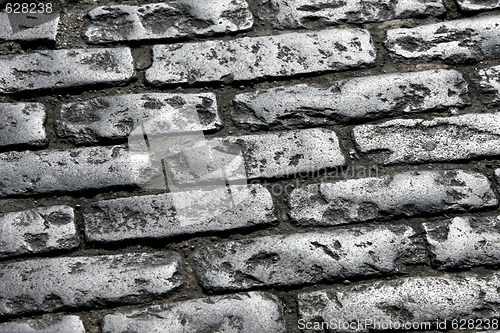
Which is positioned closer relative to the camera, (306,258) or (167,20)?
(306,258)

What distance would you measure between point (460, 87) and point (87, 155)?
869mm

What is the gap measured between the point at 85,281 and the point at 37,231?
0.15 metres

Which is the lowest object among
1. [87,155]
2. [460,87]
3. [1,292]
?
[1,292]

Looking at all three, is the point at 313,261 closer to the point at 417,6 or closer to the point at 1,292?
the point at 1,292

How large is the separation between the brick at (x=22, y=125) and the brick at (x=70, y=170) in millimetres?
27

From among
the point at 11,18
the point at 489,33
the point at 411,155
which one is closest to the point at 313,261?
the point at 411,155

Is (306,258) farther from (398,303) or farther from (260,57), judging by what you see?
(260,57)

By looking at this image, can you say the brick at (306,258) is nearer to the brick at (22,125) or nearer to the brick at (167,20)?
the brick at (22,125)

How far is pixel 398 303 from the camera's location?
1.24 metres

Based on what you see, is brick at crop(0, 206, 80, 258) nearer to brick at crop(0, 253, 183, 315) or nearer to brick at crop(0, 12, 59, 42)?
brick at crop(0, 253, 183, 315)

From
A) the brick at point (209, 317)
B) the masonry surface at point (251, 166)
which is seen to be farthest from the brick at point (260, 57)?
the brick at point (209, 317)

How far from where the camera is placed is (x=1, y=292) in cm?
123

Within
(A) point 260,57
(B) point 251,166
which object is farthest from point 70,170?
(A) point 260,57

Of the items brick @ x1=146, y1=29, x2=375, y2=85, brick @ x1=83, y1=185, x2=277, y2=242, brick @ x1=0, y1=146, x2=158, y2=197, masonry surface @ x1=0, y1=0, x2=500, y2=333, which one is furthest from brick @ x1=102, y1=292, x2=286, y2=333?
brick @ x1=146, y1=29, x2=375, y2=85
